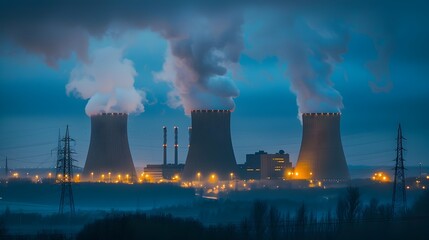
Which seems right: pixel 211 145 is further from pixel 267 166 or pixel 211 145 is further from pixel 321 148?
pixel 267 166

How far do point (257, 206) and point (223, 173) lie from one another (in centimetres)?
1824

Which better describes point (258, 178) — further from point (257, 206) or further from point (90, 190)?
point (257, 206)

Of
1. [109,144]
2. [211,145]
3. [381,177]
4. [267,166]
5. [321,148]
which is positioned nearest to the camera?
[211,145]

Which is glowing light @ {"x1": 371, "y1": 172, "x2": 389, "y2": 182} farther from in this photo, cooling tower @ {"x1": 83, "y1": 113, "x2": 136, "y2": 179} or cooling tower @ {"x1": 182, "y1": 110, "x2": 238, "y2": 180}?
cooling tower @ {"x1": 83, "y1": 113, "x2": 136, "y2": 179}

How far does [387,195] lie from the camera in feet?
198

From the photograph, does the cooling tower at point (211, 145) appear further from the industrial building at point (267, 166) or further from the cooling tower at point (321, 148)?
the industrial building at point (267, 166)

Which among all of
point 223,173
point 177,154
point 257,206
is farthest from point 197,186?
point 257,206

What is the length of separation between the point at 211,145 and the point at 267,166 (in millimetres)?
11453

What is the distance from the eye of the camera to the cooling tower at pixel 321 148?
181 feet

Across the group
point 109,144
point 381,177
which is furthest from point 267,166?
point 109,144

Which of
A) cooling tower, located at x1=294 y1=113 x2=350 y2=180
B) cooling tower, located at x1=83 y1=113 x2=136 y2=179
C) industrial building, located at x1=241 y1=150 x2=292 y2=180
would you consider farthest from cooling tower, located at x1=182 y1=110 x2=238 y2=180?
industrial building, located at x1=241 y1=150 x2=292 y2=180

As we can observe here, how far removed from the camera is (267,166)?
6594 cm

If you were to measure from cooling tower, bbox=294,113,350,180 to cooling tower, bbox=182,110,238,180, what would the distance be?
3.13 m

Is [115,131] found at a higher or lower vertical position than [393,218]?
higher
